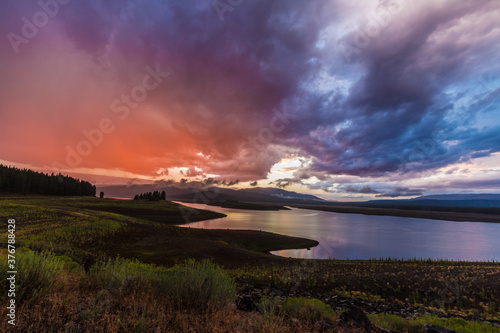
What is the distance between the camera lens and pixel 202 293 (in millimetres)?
7223

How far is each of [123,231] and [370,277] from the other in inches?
1441

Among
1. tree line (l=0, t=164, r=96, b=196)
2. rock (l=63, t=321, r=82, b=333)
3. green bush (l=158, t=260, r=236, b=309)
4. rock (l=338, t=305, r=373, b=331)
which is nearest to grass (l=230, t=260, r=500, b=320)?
rock (l=338, t=305, r=373, b=331)

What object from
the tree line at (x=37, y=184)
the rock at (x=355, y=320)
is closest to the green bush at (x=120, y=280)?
the rock at (x=355, y=320)

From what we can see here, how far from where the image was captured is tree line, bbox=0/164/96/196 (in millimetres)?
96125

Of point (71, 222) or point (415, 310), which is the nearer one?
point (415, 310)

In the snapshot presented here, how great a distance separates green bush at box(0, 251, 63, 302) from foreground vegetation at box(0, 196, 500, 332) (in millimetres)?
30

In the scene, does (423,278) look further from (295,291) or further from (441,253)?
(441,253)

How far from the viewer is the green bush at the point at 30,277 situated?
235 inches

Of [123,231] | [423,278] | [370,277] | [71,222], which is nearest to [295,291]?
[370,277]

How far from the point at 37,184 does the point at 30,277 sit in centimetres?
13783

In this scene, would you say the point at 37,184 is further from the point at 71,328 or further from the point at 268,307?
the point at 268,307

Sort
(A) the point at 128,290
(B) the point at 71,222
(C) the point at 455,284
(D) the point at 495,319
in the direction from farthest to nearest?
(B) the point at 71,222, (C) the point at 455,284, (D) the point at 495,319, (A) the point at 128,290

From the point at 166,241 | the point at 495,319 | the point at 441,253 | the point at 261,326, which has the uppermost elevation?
the point at 261,326

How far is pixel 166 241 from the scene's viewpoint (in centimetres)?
3475
